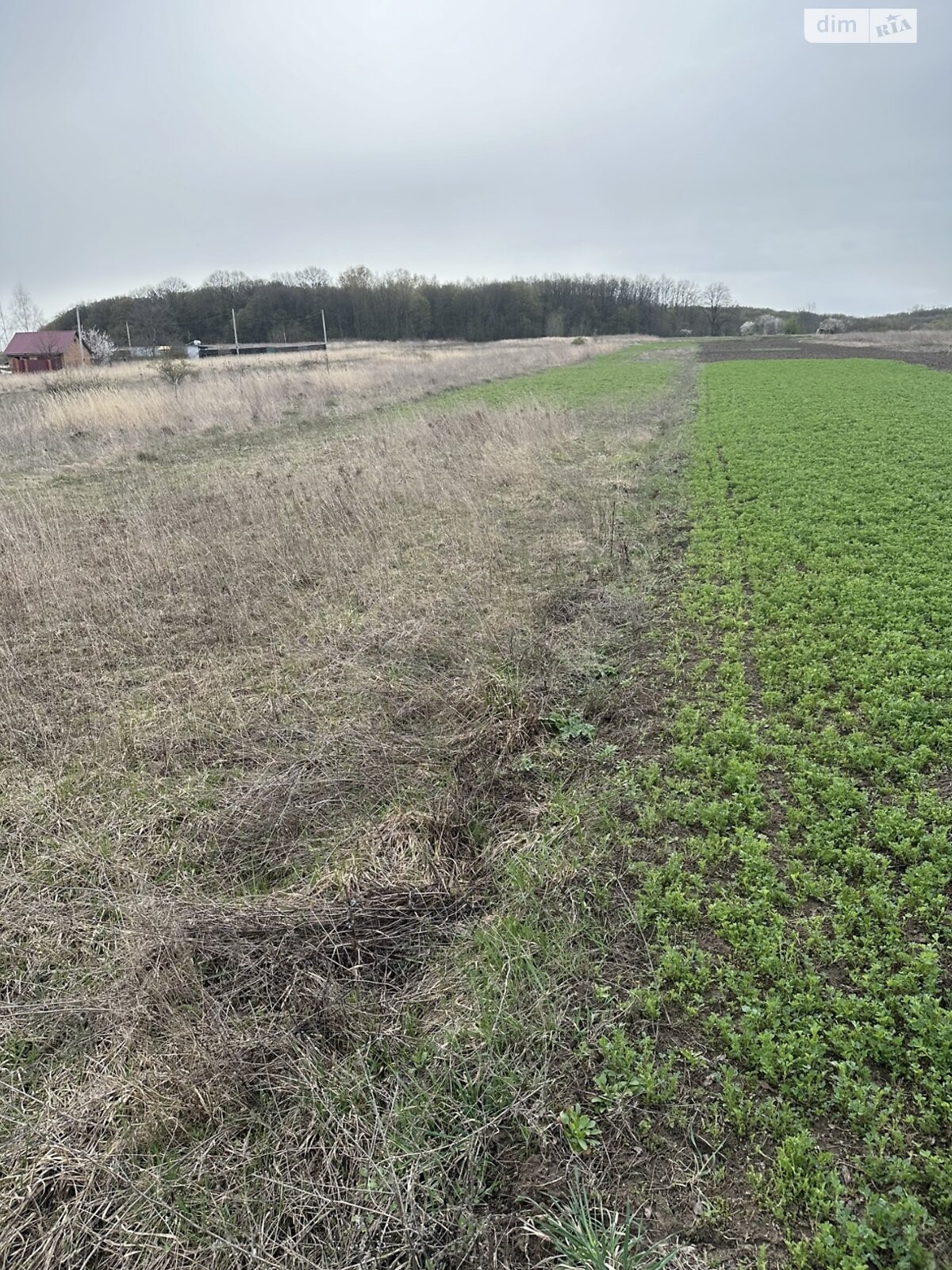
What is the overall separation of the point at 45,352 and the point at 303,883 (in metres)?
52.7

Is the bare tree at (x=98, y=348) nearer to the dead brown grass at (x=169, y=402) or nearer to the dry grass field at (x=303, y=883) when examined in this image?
the dead brown grass at (x=169, y=402)

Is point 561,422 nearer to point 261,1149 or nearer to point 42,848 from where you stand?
point 42,848

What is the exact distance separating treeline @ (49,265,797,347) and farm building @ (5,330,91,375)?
52.4 feet

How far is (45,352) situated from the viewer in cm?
4500

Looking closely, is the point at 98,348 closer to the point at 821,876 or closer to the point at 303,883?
the point at 303,883

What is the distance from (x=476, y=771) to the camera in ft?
15.3

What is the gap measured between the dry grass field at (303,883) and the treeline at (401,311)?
63522mm

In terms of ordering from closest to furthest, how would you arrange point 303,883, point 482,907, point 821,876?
point 821,876
point 482,907
point 303,883

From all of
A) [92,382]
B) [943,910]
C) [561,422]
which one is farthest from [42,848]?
[92,382]

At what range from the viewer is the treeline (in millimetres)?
74938

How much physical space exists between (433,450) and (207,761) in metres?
10.8

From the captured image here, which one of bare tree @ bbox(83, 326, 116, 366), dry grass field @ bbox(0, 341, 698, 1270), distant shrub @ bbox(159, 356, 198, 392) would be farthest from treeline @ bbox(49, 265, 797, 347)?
dry grass field @ bbox(0, 341, 698, 1270)

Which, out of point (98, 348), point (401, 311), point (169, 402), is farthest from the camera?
point (401, 311)

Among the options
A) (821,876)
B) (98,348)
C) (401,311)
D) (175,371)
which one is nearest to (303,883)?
(821,876)
